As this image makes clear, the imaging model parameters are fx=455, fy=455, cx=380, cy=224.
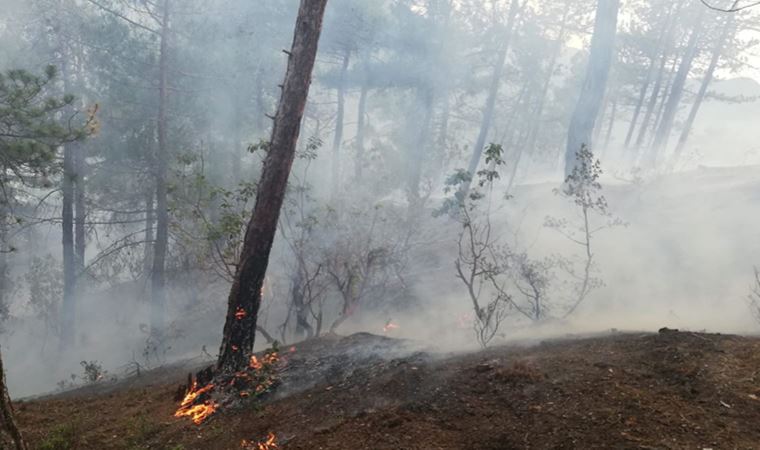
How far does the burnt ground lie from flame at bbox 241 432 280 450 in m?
0.10

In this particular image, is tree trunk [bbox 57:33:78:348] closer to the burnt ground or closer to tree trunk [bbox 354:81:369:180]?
the burnt ground

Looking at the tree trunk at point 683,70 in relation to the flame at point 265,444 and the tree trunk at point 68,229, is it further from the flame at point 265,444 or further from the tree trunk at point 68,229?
the tree trunk at point 68,229

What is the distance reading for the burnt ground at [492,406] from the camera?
12.7 ft

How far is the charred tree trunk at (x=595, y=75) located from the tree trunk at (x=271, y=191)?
1253cm

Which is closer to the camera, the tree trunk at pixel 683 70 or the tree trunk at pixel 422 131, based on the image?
the tree trunk at pixel 422 131

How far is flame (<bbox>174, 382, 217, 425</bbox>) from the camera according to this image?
580 cm

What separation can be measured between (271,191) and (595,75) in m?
14.6

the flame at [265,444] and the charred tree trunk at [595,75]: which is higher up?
the charred tree trunk at [595,75]

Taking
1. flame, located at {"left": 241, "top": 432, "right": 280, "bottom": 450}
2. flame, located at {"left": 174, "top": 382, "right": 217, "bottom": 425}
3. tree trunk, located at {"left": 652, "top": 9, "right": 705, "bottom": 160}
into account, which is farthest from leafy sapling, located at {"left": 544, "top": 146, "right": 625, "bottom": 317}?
tree trunk, located at {"left": 652, "top": 9, "right": 705, "bottom": 160}

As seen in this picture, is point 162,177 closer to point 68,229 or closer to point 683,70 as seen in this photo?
point 68,229

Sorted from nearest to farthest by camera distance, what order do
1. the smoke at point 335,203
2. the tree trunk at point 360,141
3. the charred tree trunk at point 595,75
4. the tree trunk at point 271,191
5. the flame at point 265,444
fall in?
1. the flame at point 265,444
2. the tree trunk at point 271,191
3. the smoke at point 335,203
4. the charred tree trunk at point 595,75
5. the tree trunk at point 360,141

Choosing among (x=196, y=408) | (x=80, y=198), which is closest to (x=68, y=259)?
(x=80, y=198)

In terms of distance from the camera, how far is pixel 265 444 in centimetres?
477

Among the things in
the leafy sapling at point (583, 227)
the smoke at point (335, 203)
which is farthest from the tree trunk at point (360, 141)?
the leafy sapling at point (583, 227)
